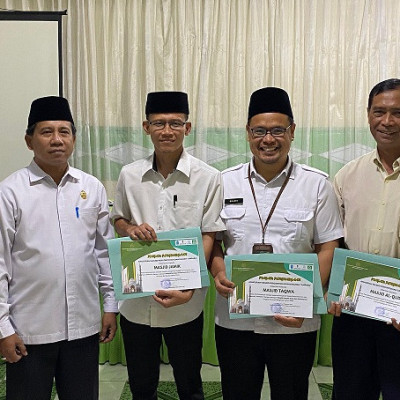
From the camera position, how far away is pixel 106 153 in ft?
10.9

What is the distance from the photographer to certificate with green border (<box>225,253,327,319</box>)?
1.76m

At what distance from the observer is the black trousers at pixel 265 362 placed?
1870 millimetres

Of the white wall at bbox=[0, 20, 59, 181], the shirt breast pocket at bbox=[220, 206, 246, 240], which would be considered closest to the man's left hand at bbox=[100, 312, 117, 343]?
the shirt breast pocket at bbox=[220, 206, 246, 240]

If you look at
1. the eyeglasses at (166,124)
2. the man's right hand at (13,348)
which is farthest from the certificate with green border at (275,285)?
the man's right hand at (13,348)

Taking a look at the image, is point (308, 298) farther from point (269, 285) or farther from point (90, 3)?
point (90, 3)

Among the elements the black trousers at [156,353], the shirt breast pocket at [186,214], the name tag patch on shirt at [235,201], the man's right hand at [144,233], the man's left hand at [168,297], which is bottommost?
the black trousers at [156,353]

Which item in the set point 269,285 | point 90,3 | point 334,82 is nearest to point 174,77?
point 90,3

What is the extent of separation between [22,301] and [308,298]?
1097 mm

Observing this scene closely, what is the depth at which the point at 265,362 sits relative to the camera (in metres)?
1.95

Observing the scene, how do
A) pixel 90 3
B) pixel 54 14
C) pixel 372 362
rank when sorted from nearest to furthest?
pixel 372 362
pixel 54 14
pixel 90 3

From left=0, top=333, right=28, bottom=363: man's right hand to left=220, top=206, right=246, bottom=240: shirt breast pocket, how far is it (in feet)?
3.03

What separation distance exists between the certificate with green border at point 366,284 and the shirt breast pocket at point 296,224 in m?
0.16

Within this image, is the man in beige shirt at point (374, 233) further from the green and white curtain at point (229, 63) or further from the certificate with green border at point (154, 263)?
the green and white curtain at point (229, 63)

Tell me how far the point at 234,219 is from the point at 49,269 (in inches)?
29.9
